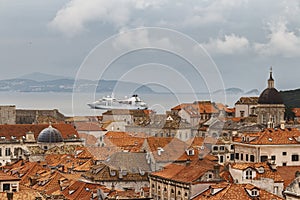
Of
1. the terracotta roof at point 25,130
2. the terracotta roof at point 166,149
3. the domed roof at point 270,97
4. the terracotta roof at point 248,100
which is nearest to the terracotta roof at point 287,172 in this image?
the terracotta roof at point 166,149

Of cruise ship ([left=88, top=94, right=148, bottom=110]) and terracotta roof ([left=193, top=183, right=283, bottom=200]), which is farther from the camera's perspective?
cruise ship ([left=88, top=94, right=148, bottom=110])

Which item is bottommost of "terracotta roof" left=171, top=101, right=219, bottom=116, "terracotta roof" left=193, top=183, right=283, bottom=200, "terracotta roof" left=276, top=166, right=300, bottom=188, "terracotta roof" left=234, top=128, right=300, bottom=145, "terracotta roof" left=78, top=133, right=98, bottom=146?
"terracotta roof" left=193, top=183, right=283, bottom=200

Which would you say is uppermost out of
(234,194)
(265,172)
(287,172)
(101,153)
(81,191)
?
(101,153)

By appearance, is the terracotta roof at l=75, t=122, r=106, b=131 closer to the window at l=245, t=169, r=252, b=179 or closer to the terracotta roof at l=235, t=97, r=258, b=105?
the terracotta roof at l=235, t=97, r=258, b=105

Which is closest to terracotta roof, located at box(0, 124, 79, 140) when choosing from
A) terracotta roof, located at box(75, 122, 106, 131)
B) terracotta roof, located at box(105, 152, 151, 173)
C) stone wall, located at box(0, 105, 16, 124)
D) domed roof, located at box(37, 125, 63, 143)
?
domed roof, located at box(37, 125, 63, 143)

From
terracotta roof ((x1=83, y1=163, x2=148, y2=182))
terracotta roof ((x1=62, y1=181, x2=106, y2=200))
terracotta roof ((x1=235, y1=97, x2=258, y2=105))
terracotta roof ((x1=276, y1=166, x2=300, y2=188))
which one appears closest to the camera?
terracotta roof ((x1=62, y1=181, x2=106, y2=200))

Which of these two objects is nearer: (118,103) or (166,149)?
(166,149)

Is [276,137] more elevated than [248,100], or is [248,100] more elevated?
[248,100]

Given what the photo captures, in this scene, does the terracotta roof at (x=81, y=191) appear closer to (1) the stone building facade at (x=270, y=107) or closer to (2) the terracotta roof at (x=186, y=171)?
(2) the terracotta roof at (x=186, y=171)

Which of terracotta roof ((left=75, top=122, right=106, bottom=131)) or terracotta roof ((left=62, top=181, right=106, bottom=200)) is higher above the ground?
terracotta roof ((left=75, top=122, right=106, bottom=131))

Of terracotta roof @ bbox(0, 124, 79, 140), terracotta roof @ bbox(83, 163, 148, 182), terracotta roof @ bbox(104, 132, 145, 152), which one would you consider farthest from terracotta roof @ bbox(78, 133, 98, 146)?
terracotta roof @ bbox(83, 163, 148, 182)

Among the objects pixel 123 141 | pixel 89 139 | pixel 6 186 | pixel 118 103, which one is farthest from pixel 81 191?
pixel 118 103

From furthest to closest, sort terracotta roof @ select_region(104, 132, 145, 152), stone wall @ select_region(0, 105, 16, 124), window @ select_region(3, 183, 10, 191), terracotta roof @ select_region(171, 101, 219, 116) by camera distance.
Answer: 1. stone wall @ select_region(0, 105, 16, 124)
2. terracotta roof @ select_region(171, 101, 219, 116)
3. terracotta roof @ select_region(104, 132, 145, 152)
4. window @ select_region(3, 183, 10, 191)

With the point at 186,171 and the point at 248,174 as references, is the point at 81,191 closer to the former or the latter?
the point at 186,171
